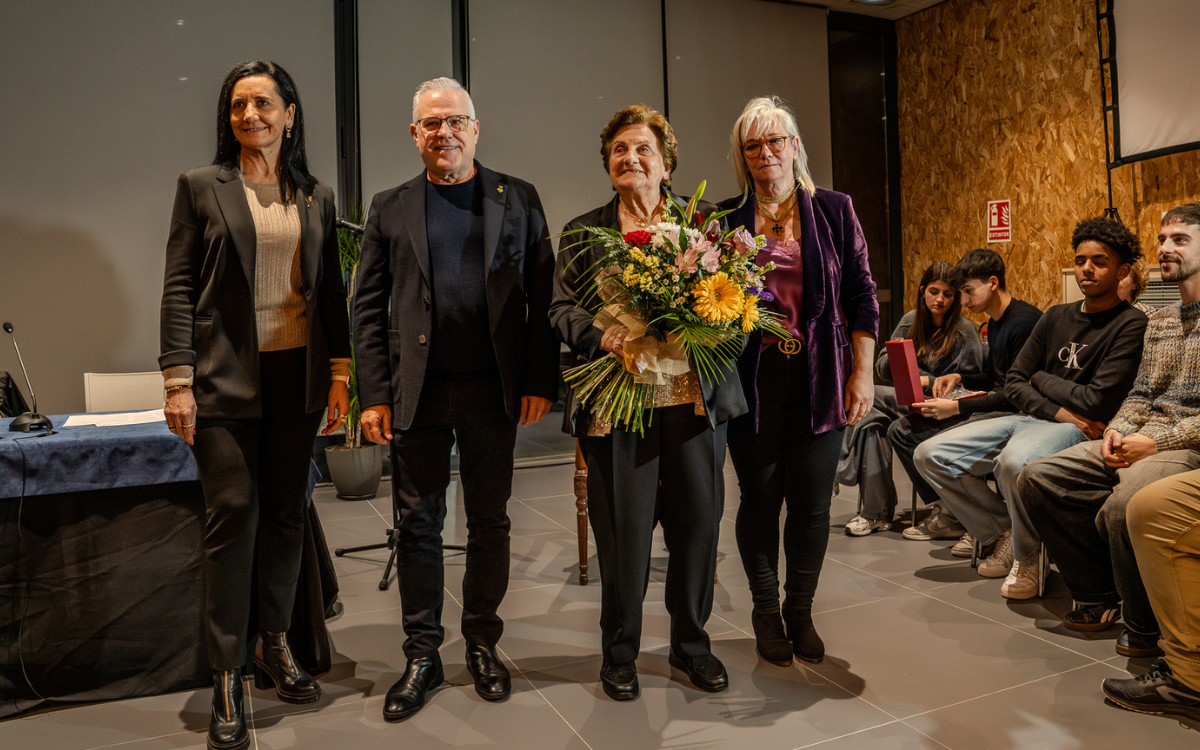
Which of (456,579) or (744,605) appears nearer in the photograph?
(744,605)

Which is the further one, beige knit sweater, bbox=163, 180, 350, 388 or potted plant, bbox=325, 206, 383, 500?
potted plant, bbox=325, 206, 383, 500

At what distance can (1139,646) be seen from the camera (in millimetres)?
2512

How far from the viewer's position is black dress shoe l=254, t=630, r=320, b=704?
Result: 2.35 m

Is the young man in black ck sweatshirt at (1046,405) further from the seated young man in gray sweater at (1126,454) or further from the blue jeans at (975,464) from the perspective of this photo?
the seated young man in gray sweater at (1126,454)

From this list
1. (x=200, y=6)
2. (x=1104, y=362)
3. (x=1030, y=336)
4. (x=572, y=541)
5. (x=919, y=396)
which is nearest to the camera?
(x=1104, y=362)

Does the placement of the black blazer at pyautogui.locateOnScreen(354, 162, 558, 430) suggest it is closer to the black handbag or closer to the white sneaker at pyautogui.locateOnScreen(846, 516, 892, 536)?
the white sneaker at pyautogui.locateOnScreen(846, 516, 892, 536)

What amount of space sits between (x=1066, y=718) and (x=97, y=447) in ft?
8.62

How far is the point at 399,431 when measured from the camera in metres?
2.26

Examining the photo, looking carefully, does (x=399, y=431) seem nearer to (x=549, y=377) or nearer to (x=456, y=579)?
(x=549, y=377)

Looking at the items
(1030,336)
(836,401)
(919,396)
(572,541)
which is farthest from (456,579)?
(1030,336)

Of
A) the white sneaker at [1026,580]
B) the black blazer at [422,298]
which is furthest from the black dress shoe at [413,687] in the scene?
the white sneaker at [1026,580]

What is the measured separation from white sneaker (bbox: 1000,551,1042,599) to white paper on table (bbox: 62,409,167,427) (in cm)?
289

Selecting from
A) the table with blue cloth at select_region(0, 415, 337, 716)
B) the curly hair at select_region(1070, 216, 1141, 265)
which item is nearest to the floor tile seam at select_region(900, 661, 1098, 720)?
the curly hair at select_region(1070, 216, 1141, 265)

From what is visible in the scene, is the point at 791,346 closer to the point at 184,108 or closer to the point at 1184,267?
the point at 1184,267
